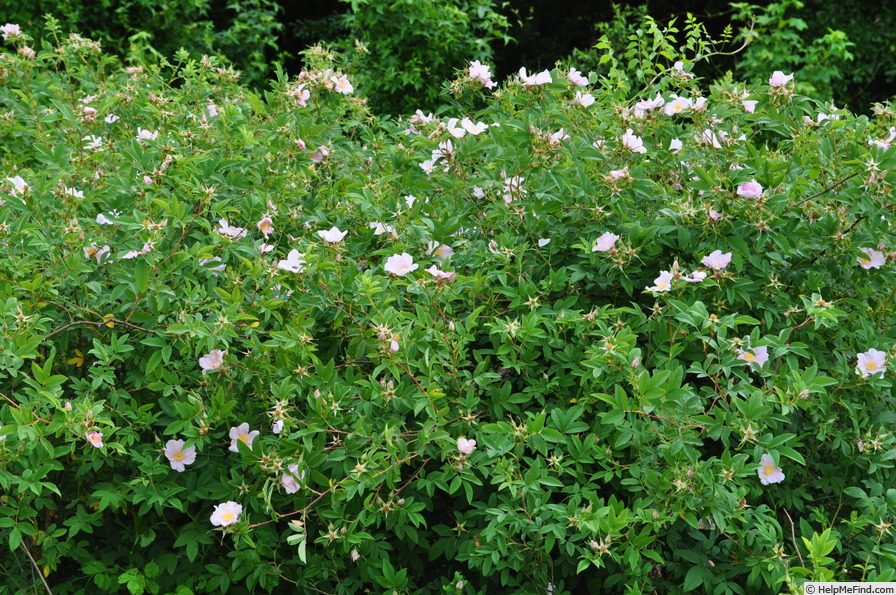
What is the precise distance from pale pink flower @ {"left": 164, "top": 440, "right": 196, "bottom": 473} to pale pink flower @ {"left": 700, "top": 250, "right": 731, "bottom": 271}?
3.90 ft

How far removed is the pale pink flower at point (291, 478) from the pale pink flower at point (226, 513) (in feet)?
0.33

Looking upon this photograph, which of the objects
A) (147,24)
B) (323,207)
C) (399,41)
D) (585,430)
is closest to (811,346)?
(585,430)

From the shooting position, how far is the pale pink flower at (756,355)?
1.90 meters

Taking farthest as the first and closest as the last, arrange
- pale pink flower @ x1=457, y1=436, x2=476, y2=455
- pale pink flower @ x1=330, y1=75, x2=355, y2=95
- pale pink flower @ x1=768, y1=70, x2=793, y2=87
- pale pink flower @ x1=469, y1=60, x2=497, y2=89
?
pale pink flower @ x1=330, y1=75, x2=355, y2=95 → pale pink flower @ x1=469, y1=60, x2=497, y2=89 → pale pink flower @ x1=768, y1=70, x2=793, y2=87 → pale pink flower @ x1=457, y1=436, x2=476, y2=455

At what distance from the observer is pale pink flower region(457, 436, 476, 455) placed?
183 centimetres

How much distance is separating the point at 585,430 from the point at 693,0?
727 cm

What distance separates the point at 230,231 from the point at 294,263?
0.31 m

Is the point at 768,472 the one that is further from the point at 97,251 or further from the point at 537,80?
the point at 97,251

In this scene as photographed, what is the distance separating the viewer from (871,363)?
2.00m

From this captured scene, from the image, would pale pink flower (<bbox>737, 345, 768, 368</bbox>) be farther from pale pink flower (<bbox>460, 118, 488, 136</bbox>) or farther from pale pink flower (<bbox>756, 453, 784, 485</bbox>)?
pale pink flower (<bbox>460, 118, 488, 136</bbox>)

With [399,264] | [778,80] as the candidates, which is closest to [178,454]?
[399,264]

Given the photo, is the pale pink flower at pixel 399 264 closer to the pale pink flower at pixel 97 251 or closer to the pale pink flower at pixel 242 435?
the pale pink flower at pixel 242 435

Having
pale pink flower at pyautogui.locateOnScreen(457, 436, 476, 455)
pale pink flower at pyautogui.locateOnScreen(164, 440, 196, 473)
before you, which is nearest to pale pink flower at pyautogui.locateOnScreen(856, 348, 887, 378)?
pale pink flower at pyautogui.locateOnScreen(457, 436, 476, 455)

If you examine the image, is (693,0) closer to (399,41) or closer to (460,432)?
(399,41)
